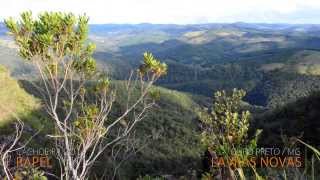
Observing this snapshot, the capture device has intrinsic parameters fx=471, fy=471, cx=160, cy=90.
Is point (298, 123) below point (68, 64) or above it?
below

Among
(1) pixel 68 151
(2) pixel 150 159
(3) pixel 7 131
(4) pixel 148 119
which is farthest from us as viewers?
(4) pixel 148 119

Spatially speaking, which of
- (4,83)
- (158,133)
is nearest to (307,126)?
(158,133)

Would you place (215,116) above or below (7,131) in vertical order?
above

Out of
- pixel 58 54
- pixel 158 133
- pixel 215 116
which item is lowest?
pixel 158 133

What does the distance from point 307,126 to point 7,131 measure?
76.1 m

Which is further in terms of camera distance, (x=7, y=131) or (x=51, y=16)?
(x=7, y=131)

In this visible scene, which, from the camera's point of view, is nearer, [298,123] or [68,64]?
[68,64]

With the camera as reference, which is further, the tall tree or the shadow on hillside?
the shadow on hillside

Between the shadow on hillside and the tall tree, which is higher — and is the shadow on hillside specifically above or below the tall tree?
below

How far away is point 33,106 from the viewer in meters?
146

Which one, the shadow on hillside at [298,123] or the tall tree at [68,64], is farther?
the shadow on hillside at [298,123]

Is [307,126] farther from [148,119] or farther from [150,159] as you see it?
[148,119]

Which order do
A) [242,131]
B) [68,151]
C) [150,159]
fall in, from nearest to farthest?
[242,131] < [68,151] < [150,159]

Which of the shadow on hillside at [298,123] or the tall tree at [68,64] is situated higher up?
the tall tree at [68,64]
